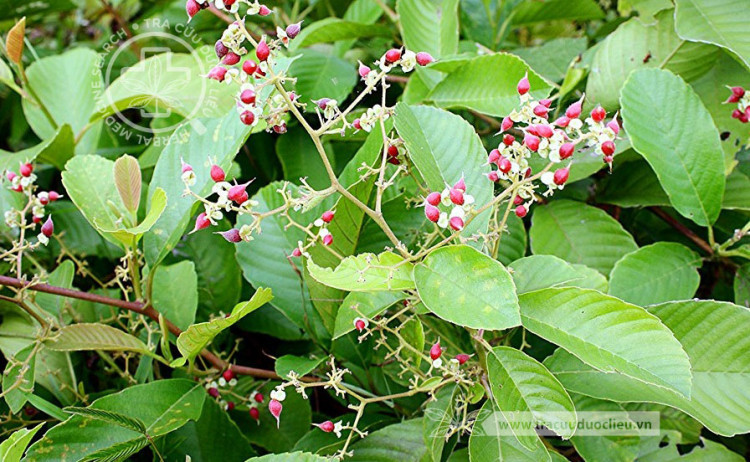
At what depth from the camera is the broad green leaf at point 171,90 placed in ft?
4.09

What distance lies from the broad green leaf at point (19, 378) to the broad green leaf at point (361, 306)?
1.43 ft

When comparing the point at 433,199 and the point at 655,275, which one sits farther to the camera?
the point at 655,275

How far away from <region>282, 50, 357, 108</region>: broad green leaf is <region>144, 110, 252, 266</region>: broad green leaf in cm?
32

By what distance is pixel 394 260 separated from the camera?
2.50 ft

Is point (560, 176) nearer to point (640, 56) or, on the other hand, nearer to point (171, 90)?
point (640, 56)

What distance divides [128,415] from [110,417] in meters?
0.08

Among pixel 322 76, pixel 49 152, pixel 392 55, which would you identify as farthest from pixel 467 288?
pixel 49 152

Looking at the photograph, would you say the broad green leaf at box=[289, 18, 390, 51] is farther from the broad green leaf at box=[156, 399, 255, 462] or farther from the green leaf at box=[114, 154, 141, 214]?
the broad green leaf at box=[156, 399, 255, 462]

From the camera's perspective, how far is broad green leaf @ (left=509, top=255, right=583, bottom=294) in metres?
0.81

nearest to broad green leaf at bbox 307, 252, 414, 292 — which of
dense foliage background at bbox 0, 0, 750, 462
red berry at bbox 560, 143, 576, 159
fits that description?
dense foliage background at bbox 0, 0, 750, 462

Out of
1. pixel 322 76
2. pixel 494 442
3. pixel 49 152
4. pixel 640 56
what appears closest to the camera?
pixel 494 442

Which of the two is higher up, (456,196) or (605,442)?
(456,196)

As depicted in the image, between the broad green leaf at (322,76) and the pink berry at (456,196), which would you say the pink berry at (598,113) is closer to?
the pink berry at (456,196)

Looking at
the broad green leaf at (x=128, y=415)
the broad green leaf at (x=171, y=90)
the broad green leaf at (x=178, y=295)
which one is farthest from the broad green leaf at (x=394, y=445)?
the broad green leaf at (x=171, y=90)
